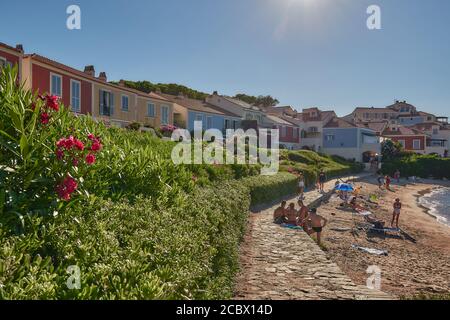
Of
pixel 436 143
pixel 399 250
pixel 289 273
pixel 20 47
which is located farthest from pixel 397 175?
pixel 20 47

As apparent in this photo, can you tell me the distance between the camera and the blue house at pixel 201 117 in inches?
1702

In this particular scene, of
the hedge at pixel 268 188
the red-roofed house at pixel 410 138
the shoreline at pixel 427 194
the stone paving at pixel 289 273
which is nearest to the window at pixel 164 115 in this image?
the hedge at pixel 268 188

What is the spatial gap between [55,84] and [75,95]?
7.33 ft

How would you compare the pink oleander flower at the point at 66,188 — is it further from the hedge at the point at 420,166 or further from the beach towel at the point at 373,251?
the hedge at the point at 420,166

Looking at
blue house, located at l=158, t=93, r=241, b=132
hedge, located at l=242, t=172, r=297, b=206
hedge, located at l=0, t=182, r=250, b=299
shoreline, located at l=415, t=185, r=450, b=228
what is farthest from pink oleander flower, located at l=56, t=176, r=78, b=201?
blue house, located at l=158, t=93, r=241, b=132

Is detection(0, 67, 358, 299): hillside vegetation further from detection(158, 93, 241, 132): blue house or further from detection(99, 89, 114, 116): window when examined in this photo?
detection(158, 93, 241, 132): blue house

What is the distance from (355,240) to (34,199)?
51.1 feet

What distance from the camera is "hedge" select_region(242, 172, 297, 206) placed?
18266 mm

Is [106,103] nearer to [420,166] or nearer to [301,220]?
[301,220]

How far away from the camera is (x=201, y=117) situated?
45.7 m

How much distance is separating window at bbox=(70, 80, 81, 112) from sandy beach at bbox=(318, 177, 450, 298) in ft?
69.6

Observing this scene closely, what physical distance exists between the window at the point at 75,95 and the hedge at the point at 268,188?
1684cm

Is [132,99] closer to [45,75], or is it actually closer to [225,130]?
[45,75]
